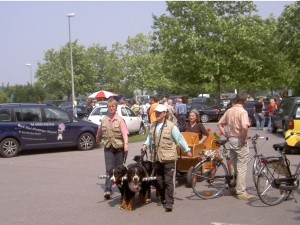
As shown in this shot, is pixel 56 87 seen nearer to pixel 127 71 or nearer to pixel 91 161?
pixel 127 71

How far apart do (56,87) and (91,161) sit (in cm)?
5040

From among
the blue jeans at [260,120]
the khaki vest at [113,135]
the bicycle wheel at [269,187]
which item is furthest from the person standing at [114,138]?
the blue jeans at [260,120]

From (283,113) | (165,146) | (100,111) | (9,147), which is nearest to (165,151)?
(165,146)

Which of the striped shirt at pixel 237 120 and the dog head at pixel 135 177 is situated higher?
the striped shirt at pixel 237 120

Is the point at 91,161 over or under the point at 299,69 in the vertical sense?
under

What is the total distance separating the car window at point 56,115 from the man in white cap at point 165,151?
8.53 meters

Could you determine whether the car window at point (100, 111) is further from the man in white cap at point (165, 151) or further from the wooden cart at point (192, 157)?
the man in white cap at point (165, 151)

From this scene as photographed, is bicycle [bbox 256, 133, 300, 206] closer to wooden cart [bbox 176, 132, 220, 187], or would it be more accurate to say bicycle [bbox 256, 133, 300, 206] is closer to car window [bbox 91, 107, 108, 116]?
wooden cart [bbox 176, 132, 220, 187]

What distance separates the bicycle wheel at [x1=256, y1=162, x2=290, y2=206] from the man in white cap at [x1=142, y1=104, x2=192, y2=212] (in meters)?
1.31

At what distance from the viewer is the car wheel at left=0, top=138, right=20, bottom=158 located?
14.1 m

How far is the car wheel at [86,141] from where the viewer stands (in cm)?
1556

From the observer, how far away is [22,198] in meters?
8.27

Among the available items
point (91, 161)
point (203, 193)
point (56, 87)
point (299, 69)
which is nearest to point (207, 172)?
point (203, 193)

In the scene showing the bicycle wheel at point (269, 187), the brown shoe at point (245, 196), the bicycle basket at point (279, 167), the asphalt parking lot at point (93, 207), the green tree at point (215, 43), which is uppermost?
the green tree at point (215, 43)
